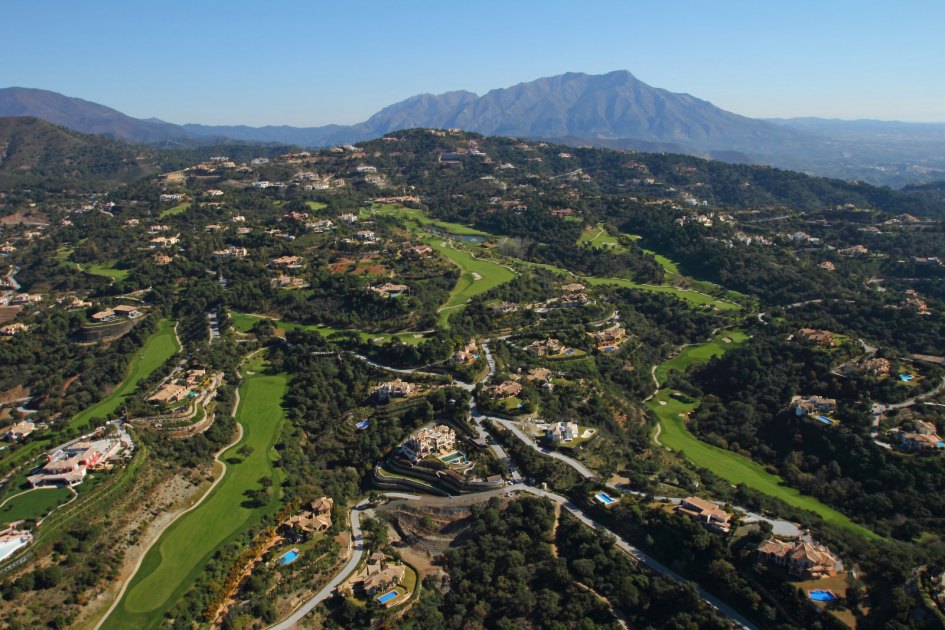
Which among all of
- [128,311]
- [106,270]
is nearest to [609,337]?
[128,311]

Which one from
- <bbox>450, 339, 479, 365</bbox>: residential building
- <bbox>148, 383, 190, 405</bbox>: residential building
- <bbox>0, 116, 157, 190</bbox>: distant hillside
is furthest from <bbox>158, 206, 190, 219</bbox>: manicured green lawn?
<bbox>450, 339, 479, 365</bbox>: residential building

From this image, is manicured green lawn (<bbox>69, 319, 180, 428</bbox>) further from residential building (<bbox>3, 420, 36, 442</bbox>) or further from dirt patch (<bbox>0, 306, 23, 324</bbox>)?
dirt patch (<bbox>0, 306, 23, 324</bbox>)

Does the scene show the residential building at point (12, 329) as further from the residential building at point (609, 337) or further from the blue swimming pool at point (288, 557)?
the residential building at point (609, 337)

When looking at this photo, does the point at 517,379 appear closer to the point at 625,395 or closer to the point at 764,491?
the point at 625,395

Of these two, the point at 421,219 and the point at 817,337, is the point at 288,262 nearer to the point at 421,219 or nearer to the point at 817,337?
the point at 421,219

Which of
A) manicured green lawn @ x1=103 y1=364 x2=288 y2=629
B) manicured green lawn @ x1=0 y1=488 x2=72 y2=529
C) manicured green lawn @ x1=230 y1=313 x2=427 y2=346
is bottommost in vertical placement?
manicured green lawn @ x1=103 y1=364 x2=288 y2=629
